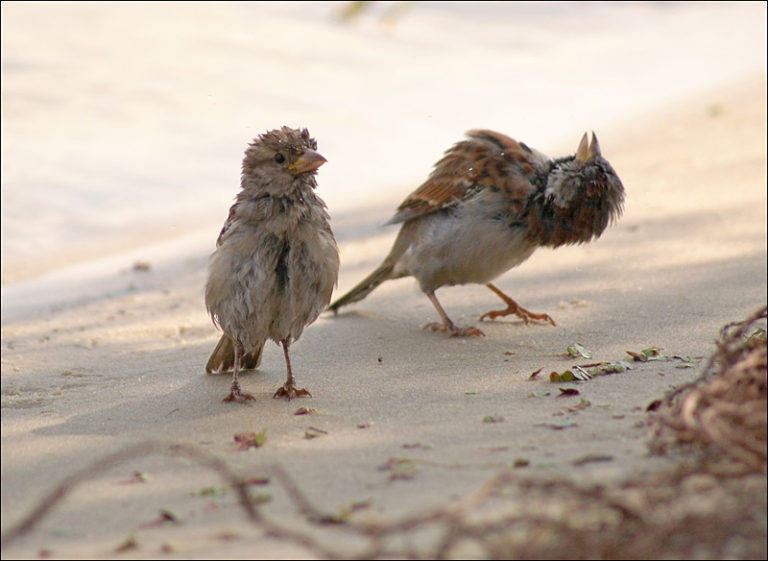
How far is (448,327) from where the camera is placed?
22.4 ft

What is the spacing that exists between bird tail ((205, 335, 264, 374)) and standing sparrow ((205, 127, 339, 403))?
1.23 ft

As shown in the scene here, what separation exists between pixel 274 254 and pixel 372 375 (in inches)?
36.3

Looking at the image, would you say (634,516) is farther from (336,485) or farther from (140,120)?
(140,120)

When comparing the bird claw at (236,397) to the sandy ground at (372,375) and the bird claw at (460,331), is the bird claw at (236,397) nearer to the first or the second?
the sandy ground at (372,375)

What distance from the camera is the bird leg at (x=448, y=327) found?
265 inches

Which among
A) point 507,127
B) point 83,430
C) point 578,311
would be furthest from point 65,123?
point 83,430

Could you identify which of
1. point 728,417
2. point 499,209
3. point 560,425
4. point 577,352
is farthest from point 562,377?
point 499,209

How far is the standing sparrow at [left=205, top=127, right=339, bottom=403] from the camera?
5152mm

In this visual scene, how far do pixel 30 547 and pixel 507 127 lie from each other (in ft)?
34.5

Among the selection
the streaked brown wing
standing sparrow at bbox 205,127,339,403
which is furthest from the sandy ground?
the streaked brown wing

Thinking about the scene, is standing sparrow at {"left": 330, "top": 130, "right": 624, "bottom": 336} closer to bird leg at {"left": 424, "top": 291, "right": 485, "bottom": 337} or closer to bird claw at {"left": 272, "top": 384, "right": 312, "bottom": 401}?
bird leg at {"left": 424, "top": 291, "right": 485, "bottom": 337}

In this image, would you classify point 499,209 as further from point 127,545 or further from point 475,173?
point 127,545

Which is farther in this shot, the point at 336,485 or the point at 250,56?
the point at 250,56

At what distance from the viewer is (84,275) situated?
9383 mm
